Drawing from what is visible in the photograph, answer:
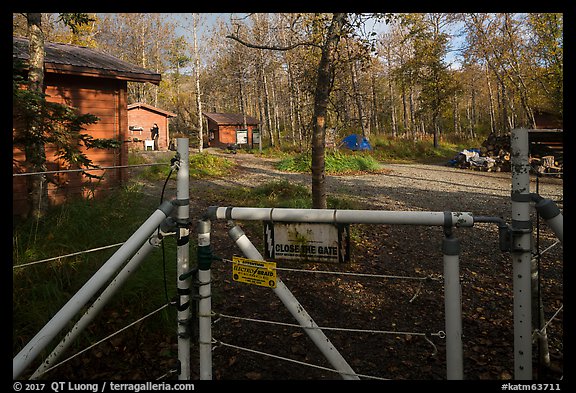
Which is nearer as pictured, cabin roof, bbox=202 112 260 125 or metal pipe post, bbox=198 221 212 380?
metal pipe post, bbox=198 221 212 380

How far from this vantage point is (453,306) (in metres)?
1.91

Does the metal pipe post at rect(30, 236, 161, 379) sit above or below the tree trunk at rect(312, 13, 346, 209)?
below

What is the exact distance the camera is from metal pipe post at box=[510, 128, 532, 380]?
6.16 ft

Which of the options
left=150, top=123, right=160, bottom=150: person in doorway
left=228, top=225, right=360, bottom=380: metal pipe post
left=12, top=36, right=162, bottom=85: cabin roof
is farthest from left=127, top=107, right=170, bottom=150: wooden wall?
left=228, top=225, right=360, bottom=380: metal pipe post

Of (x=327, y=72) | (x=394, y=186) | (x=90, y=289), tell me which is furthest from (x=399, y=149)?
(x=90, y=289)

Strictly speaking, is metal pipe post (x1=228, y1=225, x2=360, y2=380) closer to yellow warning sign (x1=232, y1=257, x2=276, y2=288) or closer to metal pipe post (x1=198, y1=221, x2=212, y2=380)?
yellow warning sign (x1=232, y1=257, x2=276, y2=288)

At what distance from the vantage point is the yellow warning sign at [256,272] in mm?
2047

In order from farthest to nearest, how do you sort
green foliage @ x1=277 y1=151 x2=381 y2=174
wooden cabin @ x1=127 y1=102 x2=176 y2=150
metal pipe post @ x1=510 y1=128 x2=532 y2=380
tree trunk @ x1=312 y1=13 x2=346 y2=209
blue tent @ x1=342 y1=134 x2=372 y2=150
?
wooden cabin @ x1=127 y1=102 x2=176 y2=150 < blue tent @ x1=342 y1=134 x2=372 y2=150 < green foliage @ x1=277 y1=151 x2=381 y2=174 < tree trunk @ x1=312 y1=13 x2=346 y2=209 < metal pipe post @ x1=510 y1=128 x2=532 y2=380

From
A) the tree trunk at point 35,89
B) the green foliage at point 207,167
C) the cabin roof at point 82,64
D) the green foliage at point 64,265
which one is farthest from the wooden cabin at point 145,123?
the green foliage at point 64,265

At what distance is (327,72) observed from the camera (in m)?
6.26

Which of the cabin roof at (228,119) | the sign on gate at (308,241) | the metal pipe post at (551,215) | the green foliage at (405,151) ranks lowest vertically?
the sign on gate at (308,241)

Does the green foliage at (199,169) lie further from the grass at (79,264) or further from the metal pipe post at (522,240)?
the metal pipe post at (522,240)

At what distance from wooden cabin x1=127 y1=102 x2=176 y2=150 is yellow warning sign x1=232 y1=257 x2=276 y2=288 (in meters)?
26.5

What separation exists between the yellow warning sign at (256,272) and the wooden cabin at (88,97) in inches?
253
